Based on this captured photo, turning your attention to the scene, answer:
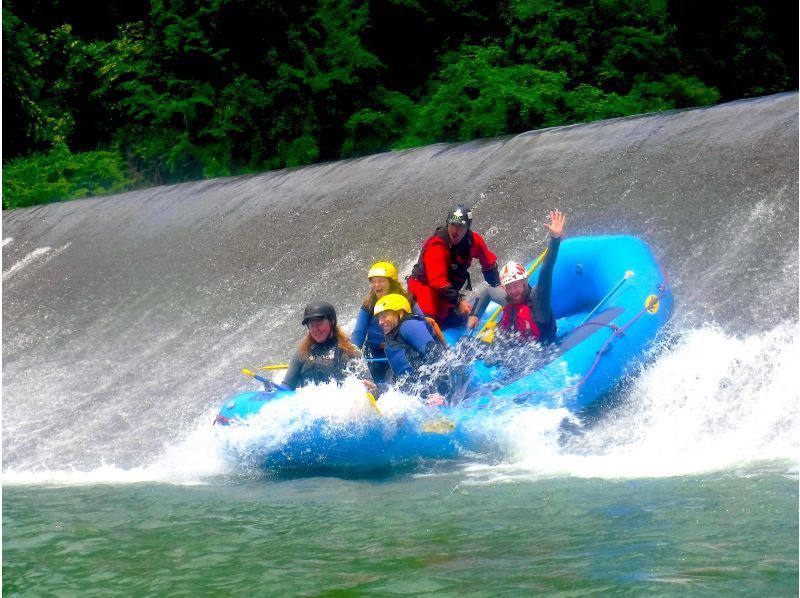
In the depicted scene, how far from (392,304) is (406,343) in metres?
0.25

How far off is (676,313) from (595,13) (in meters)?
8.79

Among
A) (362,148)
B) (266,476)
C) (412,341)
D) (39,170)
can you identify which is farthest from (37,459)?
(39,170)

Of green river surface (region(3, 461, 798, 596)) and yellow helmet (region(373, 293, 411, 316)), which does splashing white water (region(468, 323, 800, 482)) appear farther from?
yellow helmet (region(373, 293, 411, 316))

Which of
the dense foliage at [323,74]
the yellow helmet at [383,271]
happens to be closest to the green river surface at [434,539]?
the yellow helmet at [383,271]

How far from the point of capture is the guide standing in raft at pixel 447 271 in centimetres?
722

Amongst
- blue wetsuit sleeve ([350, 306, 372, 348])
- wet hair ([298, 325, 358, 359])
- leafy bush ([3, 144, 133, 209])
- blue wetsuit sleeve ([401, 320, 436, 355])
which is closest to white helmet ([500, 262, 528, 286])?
blue wetsuit sleeve ([401, 320, 436, 355])

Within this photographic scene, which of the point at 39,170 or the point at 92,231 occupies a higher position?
the point at 39,170

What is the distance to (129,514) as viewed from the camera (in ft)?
18.2

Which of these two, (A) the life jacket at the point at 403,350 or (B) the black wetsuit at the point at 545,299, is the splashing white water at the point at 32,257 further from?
A: (A) the life jacket at the point at 403,350

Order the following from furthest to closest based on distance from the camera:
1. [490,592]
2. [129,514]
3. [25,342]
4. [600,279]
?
[25,342] < [600,279] < [129,514] < [490,592]

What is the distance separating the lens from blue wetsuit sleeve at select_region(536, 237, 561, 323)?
6641mm

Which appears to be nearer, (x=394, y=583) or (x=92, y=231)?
(x=394, y=583)

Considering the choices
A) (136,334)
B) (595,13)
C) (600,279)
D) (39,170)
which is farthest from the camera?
(39,170)

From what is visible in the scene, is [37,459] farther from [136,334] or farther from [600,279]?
[600,279]
